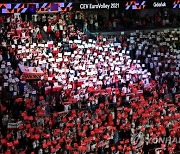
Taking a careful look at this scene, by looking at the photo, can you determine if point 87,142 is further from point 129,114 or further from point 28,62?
point 28,62

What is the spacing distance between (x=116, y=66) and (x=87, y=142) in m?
5.37

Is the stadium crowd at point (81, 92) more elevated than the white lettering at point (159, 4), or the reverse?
the white lettering at point (159, 4)

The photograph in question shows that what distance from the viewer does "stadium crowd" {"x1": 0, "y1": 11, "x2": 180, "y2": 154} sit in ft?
68.3

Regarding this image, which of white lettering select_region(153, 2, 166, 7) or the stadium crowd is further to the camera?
white lettering select_region(153, 2, 166, 7)

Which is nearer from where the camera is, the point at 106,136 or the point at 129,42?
the point at 106,136

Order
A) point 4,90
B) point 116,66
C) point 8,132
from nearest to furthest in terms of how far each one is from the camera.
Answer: point 8,132
point 4,90
point 116,66

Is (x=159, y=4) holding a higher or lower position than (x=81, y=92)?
higher

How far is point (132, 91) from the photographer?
2425cm

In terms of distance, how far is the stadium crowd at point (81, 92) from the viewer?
2081 cm

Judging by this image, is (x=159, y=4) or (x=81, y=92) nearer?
(x=159, y=4)

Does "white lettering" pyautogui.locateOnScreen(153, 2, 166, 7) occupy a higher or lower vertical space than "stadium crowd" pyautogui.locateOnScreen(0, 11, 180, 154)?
higher

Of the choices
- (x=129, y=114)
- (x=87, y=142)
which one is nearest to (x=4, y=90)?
(x=87, y=142)

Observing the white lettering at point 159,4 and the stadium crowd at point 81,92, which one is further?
the white lettering at point 159,4

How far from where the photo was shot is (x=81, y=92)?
2309 centimetres
